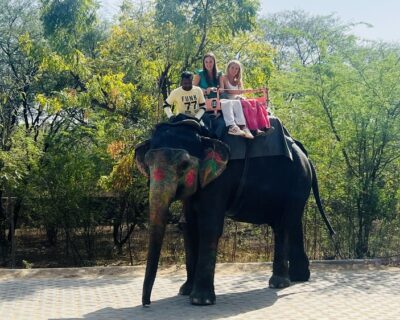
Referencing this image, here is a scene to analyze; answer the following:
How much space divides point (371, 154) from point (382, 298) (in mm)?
4837

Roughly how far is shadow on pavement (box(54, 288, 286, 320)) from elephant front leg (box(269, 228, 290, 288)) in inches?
13.3

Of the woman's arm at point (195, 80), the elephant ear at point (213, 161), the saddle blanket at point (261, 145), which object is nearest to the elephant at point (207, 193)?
the elephant ear at point (213, 161)

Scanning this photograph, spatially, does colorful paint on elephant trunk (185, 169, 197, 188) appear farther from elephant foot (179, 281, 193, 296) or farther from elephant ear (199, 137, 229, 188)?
elephant foot (179, 281, 193, 296)

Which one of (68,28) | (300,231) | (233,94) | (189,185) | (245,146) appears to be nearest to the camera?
(189,185)

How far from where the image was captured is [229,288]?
8445 millimetres

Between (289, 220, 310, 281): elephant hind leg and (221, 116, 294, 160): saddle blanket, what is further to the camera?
(289, 220, 310, 281): elephant hind leg

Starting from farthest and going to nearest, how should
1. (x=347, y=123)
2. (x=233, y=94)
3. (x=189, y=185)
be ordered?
(x=347, y=123)
(x=233, y=94)
(x=189, y=185)

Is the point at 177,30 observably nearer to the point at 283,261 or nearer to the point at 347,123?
the point at 347,123

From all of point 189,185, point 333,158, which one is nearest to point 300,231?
point 189,185

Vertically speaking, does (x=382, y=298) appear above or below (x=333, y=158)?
below

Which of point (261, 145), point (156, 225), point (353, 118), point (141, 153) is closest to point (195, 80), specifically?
point (261, 145)

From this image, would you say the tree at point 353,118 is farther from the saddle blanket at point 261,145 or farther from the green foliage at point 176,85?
the saddle blanket at point 261,145

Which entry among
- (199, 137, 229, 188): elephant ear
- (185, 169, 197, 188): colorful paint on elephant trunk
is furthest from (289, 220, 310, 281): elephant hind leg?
(185, 169, 197, 188): colorful paint on elephant trunk

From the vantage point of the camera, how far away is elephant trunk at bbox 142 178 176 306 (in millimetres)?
6535
